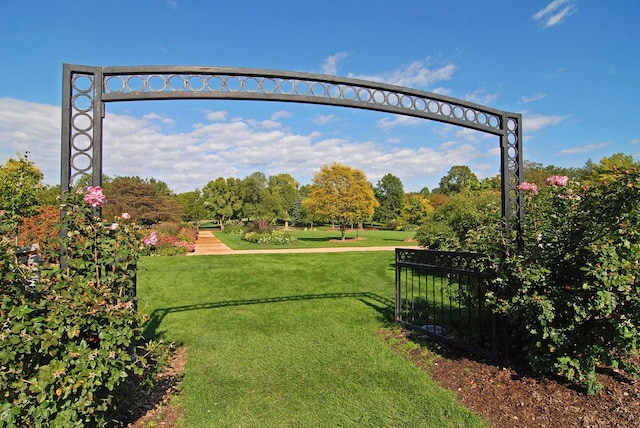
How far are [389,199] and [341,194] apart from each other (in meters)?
36.6

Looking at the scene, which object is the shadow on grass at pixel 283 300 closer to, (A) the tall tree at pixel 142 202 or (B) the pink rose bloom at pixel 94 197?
(B) the pink rose bloom at pixel 94 197

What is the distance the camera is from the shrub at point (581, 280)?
2801 millimetres

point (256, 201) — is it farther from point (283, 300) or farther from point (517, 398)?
point (517, 398)

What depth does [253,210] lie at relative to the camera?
40.1 meters

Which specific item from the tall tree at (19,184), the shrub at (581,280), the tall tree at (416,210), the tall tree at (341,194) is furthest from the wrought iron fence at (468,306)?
the tall tree at (416,210)

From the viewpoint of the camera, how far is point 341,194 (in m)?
26.6

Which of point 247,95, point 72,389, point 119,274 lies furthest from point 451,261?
point 72,389

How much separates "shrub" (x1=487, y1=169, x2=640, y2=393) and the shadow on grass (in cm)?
291

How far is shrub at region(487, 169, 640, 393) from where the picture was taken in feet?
9.19

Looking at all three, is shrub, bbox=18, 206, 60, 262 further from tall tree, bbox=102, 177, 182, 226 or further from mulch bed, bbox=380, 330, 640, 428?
tall tree, bbox=102, 177, 182, 226

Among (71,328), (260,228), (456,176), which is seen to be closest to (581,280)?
(71,328)

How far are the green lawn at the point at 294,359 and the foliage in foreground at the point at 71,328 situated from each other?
0.61m

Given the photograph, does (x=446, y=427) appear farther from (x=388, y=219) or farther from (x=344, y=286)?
(x=388, y=219)

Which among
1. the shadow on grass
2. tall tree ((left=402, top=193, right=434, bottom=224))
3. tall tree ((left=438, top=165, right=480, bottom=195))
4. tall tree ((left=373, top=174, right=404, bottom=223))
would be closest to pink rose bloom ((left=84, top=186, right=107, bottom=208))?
the shadow on grass
